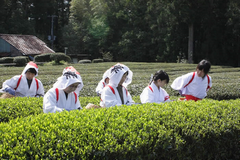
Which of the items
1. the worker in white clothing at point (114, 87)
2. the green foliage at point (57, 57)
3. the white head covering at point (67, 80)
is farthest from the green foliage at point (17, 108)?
the green foliage at point (57, 57)

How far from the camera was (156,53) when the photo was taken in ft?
127

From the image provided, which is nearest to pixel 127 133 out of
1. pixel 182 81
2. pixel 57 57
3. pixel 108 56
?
pixel 182 81

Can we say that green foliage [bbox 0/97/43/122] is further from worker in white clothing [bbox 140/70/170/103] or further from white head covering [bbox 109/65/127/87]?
worker in white clothing [bbox 140/70/170/103]

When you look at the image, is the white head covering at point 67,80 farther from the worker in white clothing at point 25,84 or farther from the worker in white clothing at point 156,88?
the worker in white clothing at point 25,84

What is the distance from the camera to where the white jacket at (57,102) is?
4262mm

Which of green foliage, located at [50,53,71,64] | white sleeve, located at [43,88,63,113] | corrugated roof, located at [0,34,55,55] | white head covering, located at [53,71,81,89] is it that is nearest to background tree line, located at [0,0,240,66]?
corrugated roof, located at [0,34,55,55]

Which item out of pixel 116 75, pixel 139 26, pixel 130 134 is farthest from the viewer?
pixel 139 26

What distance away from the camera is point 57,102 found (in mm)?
4516

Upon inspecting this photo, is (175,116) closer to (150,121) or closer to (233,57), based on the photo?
(150,121)

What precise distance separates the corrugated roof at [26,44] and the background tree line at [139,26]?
7.76m

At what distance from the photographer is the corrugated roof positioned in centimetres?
3367

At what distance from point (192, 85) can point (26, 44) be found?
32.9 meters

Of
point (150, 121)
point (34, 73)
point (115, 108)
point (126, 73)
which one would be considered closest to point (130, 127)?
point (150, 121)

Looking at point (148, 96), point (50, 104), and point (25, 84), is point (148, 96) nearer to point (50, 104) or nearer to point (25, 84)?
point (50, 104)
